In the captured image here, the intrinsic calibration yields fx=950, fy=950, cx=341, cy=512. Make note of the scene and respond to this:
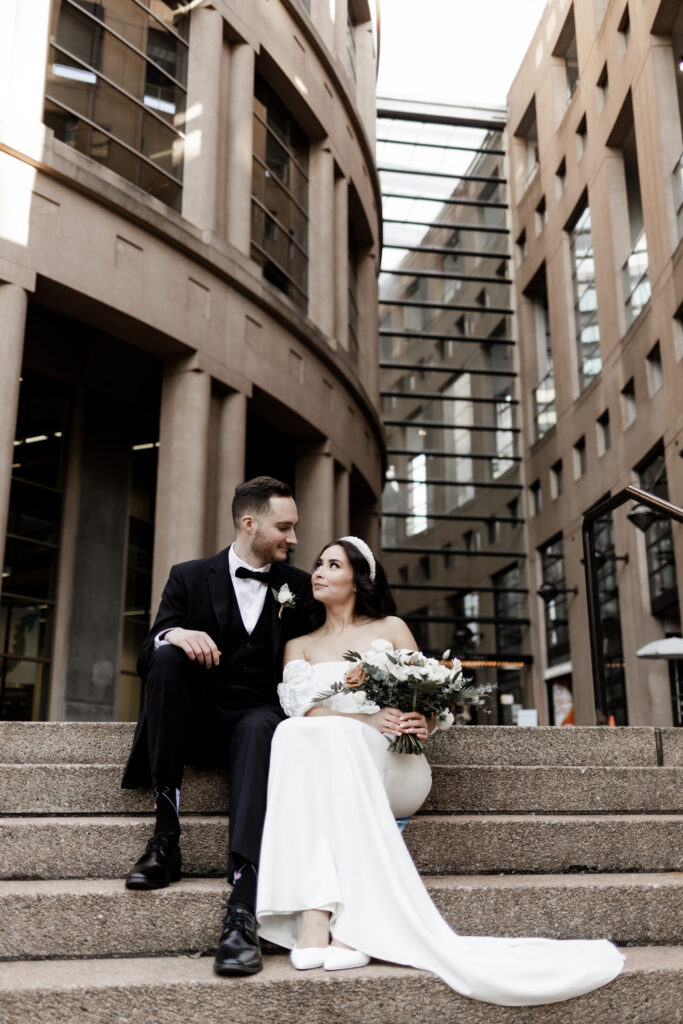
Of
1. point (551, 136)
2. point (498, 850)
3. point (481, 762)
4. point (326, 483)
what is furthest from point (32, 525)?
point (551, 136)

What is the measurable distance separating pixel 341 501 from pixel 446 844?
480 inches

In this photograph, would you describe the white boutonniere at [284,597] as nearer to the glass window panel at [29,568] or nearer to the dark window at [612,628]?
the glass window panel at [29,568]

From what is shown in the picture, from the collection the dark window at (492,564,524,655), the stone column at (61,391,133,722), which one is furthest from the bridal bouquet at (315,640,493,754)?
the dark window at (492,564,524,655)

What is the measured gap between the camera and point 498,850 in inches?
170

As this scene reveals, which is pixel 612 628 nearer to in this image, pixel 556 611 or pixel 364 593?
pixel 556 611

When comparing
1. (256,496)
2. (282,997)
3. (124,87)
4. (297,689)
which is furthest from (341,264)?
(282,997)

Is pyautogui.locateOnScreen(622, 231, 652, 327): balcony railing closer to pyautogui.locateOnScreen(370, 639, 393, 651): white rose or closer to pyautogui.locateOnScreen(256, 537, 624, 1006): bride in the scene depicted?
pyautogui.locateOnScreen(370, 639, 393, 651): white rose

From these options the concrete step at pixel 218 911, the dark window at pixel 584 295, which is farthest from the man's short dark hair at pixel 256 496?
the dark window at pixel 584 295

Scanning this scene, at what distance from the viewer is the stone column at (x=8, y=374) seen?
32.2 ft

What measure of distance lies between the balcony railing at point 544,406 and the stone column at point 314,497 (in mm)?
13923

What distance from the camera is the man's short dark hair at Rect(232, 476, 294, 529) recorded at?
4.90 m

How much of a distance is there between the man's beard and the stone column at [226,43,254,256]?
373 inches

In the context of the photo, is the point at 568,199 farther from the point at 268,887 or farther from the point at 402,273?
the point at 268,887

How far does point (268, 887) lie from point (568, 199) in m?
26.6
